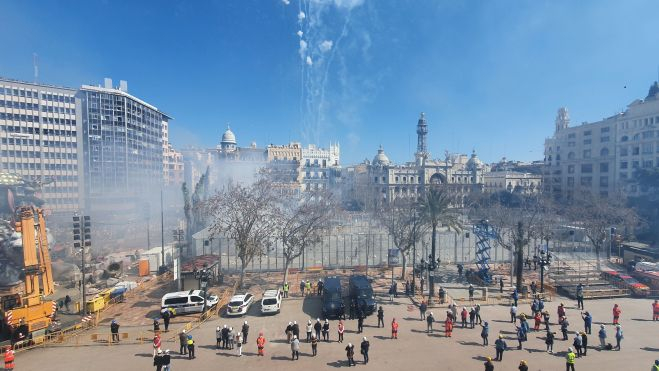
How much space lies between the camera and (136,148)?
82188 millimetres

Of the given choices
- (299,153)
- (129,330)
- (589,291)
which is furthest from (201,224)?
(299,153)

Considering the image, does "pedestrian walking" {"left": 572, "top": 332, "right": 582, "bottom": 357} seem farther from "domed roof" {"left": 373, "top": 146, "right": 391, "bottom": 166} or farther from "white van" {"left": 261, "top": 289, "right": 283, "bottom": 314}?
"domed roof" {"left": 373, "top": 146, "right": 391, "bottom": 166}

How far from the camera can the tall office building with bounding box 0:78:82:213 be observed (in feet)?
215

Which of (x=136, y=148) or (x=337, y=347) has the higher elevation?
(x=136, y=148)

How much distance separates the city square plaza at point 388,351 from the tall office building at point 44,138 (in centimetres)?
6414

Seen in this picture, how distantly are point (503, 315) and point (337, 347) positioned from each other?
35.0ft

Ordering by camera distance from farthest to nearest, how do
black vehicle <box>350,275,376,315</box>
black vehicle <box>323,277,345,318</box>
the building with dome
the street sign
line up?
1. the building with dome
2. the street sign
3. black vehicle <box>350,275,376,315</box>
4. black vehicle <box>323,277,345,318</box>

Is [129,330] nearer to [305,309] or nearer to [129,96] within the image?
[305,309]

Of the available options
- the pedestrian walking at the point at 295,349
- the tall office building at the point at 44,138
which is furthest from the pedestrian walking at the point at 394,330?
the tall office building at the point at 44,138

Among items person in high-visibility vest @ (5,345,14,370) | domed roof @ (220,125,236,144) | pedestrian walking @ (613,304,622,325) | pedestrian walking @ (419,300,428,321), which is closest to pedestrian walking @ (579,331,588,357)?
pedestrian walking @ (613,304,622,325)

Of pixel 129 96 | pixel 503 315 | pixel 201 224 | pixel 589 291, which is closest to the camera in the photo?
pixel 503 315

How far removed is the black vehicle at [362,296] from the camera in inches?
790

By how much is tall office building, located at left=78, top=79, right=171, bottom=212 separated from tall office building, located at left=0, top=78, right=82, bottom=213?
2133mm

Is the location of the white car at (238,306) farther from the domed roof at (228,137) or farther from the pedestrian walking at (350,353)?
the domed roof at (228,137)
